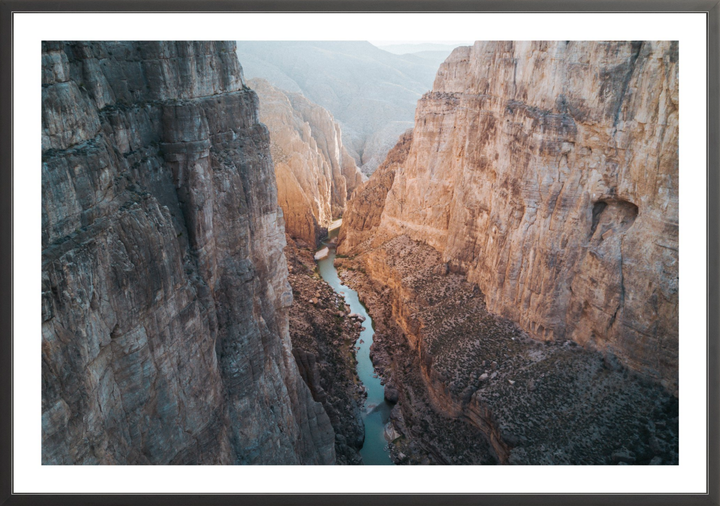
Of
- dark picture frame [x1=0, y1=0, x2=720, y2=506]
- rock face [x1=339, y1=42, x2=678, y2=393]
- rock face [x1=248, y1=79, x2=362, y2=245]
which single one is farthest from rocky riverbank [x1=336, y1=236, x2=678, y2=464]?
rock face [x1=248, y1=79, x2=362, y2=245]

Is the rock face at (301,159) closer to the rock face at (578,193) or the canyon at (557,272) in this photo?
the canyon at (557,272)

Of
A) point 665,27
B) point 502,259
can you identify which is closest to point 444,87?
point 502,259

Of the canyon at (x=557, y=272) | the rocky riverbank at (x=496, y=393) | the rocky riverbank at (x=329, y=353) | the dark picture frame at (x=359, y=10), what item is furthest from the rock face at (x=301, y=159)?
the dark picture frame at (x=359, y=10)

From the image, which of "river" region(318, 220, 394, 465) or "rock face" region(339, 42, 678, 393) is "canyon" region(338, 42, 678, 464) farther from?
"river" region(318, 220, 394, 465)

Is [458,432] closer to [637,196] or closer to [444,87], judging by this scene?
[637,196]

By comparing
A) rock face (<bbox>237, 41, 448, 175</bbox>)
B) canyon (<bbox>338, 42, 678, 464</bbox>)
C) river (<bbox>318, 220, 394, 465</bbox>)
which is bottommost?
river (<bbox>318, 220, 394, 465</bbox>)

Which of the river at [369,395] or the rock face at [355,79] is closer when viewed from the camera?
the river at [369,395]
